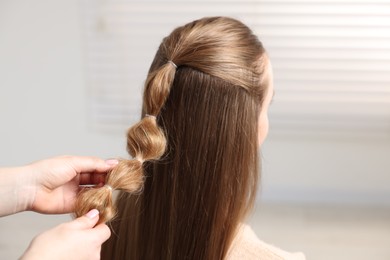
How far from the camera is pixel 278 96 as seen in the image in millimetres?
1383

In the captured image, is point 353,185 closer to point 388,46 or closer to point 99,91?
point 388,46

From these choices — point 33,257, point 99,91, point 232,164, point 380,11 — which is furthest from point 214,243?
point 380,11

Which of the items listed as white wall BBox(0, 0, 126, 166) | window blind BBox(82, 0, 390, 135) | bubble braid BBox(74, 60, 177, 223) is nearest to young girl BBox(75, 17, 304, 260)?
bubble braid BBox(74, 60, 177, 223)

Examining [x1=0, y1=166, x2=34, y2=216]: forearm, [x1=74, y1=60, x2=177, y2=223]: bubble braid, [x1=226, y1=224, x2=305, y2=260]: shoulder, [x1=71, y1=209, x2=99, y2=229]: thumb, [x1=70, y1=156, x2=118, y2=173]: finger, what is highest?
[x1=74, y1=60, x2=177, y2=223]: bubble braid

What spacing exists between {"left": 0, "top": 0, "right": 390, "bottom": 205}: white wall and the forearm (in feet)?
2.06

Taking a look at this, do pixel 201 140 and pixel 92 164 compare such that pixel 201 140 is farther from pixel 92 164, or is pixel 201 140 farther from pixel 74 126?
pixel 74 126

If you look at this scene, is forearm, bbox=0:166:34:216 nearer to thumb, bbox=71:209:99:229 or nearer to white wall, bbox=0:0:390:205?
thumb, bbox=71:209:99:229

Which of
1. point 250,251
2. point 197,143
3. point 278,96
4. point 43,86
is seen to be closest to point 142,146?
point 197,143

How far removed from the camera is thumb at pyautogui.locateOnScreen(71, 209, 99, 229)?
2.16 ft

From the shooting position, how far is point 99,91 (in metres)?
1.44

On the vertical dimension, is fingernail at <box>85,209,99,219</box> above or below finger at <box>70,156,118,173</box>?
below

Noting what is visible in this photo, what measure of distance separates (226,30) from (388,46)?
732 mm

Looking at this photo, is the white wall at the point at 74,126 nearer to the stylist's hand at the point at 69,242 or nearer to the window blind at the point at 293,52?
the window blind at the point at 293,52

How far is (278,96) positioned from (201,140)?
0.64 m
